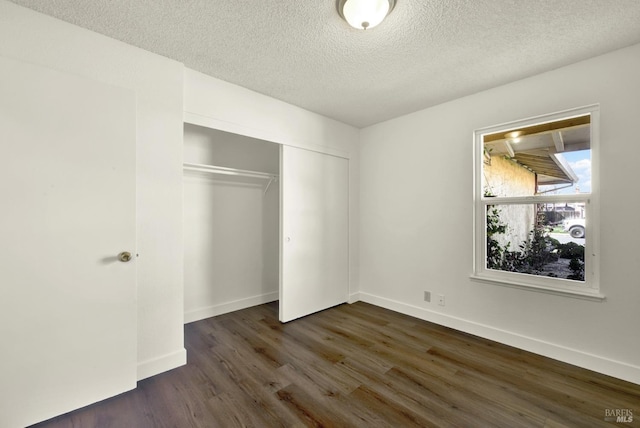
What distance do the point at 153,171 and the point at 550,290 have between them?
3.48 metres

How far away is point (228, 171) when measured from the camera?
3172mm

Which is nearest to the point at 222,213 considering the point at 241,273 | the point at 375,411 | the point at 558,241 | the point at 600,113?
the point at 241,273

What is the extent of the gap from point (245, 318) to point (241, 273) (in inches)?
23.4

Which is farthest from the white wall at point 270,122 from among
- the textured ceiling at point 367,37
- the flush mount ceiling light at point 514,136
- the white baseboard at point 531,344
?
the flush mount ceiling light at point 514,136

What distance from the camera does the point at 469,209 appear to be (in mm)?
2883

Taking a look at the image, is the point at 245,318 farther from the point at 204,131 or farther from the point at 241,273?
the point at 204,131

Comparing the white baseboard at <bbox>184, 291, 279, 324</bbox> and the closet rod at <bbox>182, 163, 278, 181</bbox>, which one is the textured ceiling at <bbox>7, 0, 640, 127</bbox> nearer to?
the closet rod at <bbox>182, 163, 278, 181</bbox>

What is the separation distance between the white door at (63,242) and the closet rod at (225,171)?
999 mm

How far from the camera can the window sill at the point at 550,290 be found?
7.09ft

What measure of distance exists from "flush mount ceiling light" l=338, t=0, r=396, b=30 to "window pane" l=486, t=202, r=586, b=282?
2.16 m

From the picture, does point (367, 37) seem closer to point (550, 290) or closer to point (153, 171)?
point (153, 171)

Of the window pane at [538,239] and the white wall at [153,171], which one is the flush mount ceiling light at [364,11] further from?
the window pane at [538,239]

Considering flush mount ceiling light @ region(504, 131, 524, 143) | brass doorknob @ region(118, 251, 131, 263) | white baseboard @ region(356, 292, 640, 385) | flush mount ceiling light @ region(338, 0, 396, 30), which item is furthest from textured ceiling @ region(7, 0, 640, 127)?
white baseboard @ region(356, 292, 640, 385)

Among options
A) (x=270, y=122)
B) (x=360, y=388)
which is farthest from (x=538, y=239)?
(x=270, y=122)
